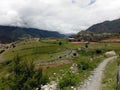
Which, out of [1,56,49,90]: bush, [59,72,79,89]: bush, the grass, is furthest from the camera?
the grass

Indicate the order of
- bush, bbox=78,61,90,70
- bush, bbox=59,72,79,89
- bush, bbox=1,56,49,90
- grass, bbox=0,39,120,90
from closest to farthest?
bush, bbox=59,72,79,89 < bush, bbox=1,56,49,90 < grass, bbox=0,39,120,90 < bush, bbox=78,61,90,70

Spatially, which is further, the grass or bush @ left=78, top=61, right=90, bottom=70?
bush @ left=78, top=61, right=90, bottom=70

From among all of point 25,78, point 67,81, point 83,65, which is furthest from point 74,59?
point 67,81

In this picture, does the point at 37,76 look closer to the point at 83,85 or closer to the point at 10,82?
the point at 10,82

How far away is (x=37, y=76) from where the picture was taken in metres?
39.8

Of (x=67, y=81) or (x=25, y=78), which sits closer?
(x=67, y=81)

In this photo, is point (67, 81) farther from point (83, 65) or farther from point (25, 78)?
point (83, 65)

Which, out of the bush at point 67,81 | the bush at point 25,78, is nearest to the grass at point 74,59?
the bush at point 67,81

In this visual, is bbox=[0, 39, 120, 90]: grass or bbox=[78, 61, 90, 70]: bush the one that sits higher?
bbox=[78, 61, 90, 70]: bush

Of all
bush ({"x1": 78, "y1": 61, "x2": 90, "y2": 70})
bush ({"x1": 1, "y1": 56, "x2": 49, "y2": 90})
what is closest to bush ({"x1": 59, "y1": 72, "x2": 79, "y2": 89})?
bush ({"x1": 1, "y1": 56, "x2": 49, "y2": 90})

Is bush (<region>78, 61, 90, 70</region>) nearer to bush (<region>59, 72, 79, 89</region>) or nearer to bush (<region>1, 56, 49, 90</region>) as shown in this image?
bush (<region>1, 56, 49, 90</region>)

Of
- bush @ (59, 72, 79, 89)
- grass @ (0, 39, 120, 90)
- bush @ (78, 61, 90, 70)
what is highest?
bush @ (59, 72, 79, 89)

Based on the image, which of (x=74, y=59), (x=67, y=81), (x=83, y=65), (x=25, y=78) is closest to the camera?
(x=67, y=81)

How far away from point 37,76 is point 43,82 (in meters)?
1.69
